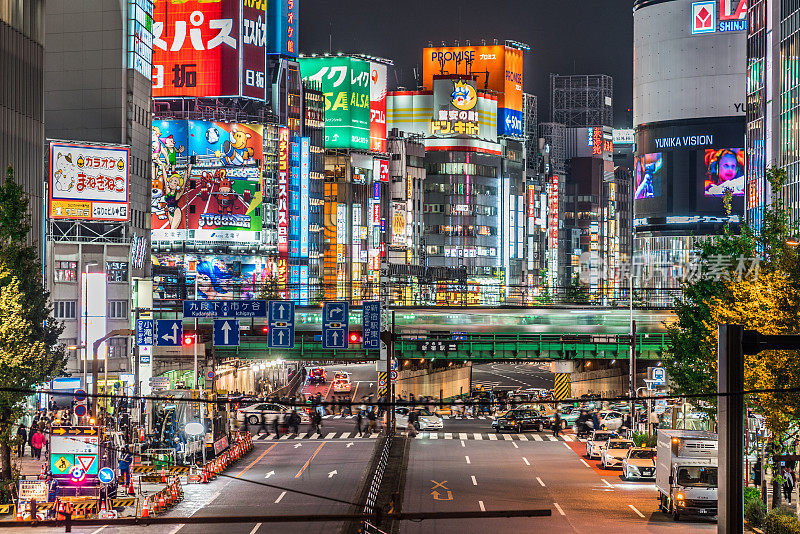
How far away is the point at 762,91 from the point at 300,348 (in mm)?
59118

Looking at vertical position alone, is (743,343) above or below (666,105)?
below

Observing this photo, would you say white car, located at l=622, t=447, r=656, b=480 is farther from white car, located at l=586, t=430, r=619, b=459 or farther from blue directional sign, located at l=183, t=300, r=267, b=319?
blue directional sign, located at l=183, t=300, r=267, b=319

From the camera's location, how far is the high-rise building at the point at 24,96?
61062mm

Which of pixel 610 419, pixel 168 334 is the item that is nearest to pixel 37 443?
pixel 168 334

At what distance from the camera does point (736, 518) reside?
744 inches

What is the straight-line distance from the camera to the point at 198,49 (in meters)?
129

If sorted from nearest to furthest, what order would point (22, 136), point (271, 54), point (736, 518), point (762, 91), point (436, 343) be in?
point (736, 518), point (22, 136), point (436, 343), point (762, 91), point (271, 54)

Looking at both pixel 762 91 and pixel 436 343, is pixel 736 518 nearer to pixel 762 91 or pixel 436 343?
pixel 436 343

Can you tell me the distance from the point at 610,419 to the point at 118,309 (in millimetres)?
32859

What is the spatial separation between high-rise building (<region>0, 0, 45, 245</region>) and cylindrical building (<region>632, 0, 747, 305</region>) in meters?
118

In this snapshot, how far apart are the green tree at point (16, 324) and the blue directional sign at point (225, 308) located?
35.2 ft

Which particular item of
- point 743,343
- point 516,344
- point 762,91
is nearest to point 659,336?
point 516,344

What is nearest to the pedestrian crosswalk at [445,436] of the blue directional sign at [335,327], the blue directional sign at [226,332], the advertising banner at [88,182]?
the blue directional sign at [226,332]

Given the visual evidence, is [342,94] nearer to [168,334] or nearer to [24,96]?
[24,96]
